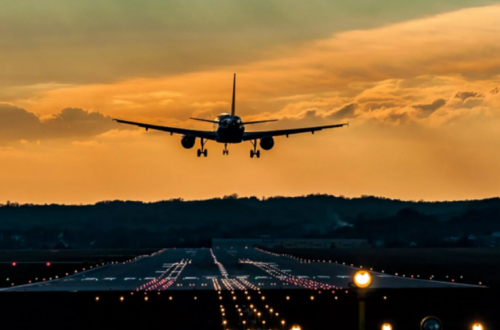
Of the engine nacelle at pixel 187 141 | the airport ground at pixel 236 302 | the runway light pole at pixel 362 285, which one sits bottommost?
the airport ground at pixel 236 302

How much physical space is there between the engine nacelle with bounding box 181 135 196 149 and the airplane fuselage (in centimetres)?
468

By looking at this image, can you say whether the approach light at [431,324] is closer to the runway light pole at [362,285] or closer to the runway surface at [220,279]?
the runway light pole at [362,285]

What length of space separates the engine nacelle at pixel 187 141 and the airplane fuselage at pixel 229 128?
468 cm

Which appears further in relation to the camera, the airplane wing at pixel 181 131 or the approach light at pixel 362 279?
the airplane wing at pixel 181 131

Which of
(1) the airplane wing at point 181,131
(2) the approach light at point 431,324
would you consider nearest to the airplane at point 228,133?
(1) the airplane wing at point 181,131

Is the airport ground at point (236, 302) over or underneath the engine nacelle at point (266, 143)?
underneath

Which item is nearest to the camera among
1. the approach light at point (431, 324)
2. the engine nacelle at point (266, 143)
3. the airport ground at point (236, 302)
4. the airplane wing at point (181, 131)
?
the approach light at point (431, 324)

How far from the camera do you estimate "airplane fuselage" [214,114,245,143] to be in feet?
265

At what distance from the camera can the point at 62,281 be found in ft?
305

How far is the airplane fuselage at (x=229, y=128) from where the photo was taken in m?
80.6

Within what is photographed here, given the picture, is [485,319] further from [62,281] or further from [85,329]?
[62,281]

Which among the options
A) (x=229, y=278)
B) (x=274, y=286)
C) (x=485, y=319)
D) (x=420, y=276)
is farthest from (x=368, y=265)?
(x=485, y=319)

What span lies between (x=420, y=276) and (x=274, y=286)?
75.5 feet

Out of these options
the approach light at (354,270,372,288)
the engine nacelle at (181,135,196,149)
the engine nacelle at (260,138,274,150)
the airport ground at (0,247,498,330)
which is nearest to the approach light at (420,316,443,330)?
the approach light at (354,270,372,288)
